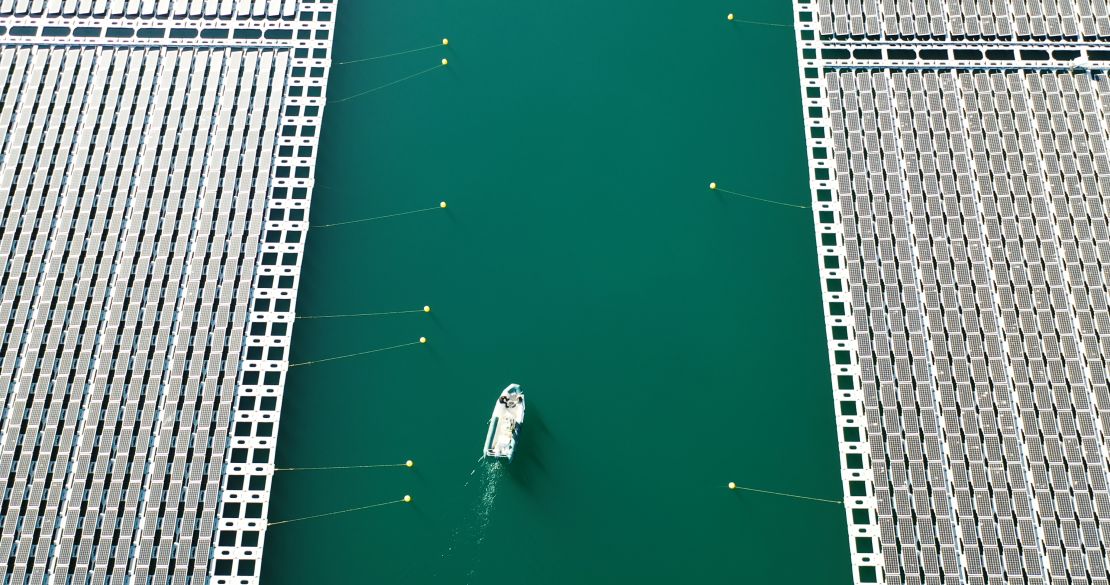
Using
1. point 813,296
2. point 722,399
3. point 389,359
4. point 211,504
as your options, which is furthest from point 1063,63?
point 211,504

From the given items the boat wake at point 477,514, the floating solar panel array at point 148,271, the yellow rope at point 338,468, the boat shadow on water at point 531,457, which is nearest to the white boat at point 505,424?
the boat shadow on water at point 531,457

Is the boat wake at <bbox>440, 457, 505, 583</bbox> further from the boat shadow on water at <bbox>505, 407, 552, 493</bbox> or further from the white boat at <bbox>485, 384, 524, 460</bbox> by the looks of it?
the white boat at <bbox>485, 384, 524, 460</bbox>

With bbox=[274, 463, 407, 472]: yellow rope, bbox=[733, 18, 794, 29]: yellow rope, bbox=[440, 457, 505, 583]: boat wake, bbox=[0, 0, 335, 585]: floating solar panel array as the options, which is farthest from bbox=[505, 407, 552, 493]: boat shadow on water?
bbox=[733, 18, 794, 29]: yellow rope

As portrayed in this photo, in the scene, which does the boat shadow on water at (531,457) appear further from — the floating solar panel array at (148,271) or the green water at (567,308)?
the floating solar panel array at (148,271)

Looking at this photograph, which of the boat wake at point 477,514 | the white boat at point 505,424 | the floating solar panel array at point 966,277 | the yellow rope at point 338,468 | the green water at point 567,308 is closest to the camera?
the floating solar panel array at point 966,277

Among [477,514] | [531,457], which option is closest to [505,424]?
[531,457]

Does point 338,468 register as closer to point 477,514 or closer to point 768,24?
point 477,514
